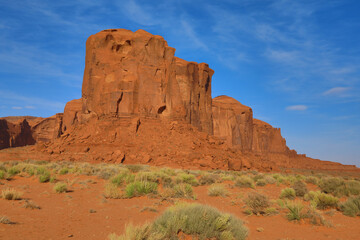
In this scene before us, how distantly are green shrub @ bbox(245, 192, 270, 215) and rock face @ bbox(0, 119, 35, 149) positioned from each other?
65.9 m

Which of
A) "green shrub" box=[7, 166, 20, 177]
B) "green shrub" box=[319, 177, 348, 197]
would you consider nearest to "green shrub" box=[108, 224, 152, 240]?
"green shrub" box=[319, 177, 348, 197]

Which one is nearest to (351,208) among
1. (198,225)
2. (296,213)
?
(296,213)

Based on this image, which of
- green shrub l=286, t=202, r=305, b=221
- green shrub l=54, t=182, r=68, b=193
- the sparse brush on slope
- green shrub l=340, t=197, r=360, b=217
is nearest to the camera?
the sparse brush on slope

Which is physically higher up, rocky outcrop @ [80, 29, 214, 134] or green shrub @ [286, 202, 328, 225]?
rocky outcrop @ [80, 29, 214, 134]

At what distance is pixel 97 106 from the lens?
4234 centimetres

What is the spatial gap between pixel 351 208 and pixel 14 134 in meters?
73.5

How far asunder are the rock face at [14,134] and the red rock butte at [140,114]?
777 inches

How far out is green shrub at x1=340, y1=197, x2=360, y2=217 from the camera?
8766mm

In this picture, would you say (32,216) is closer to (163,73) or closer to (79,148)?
(79,148)

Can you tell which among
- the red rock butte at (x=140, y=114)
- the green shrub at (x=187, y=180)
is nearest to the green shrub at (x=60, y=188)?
the green shrub at (x=187, y=180)

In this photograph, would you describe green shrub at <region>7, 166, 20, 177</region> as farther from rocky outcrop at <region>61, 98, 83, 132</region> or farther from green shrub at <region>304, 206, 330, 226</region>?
rocky outcrop at <region>61, 98, 83, 132</region>

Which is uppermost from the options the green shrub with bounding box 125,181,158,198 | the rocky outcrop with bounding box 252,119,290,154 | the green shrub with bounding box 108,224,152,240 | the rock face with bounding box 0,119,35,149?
the rocky outcrop with bounding box 252,119,290,154

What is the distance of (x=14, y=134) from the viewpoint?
6562cm

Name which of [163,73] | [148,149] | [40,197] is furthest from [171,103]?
[40,197]
